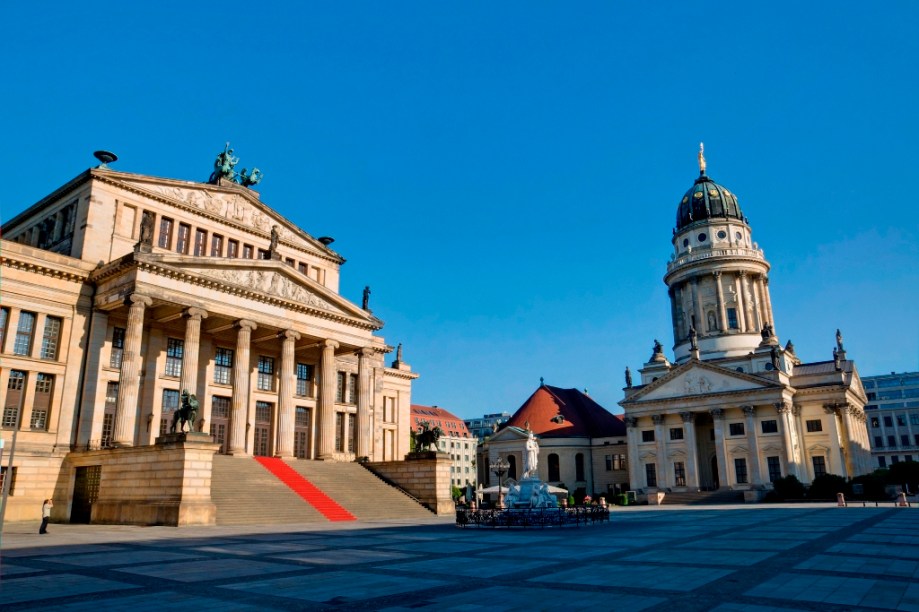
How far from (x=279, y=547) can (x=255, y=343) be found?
27567 mm

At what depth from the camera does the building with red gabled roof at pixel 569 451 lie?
82.3 meters

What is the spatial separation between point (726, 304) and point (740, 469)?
21.9 m

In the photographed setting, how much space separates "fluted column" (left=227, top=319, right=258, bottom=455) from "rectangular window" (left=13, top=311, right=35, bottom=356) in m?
10.7

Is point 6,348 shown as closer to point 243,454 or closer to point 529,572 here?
point 243,454

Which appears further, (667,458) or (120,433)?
(667,458)

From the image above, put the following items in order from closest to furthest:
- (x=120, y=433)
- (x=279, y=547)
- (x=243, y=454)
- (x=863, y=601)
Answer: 1. (x=863, y=601)
2. (x=279, y=547)
3. (x=120, y=433)
4. (x=243, y=454)

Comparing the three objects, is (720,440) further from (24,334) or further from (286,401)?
(24,334)

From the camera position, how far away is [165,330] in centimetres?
4019

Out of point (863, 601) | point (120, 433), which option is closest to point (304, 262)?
point (120, 433)

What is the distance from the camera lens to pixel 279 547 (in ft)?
61.5

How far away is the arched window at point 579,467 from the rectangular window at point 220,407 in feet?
172

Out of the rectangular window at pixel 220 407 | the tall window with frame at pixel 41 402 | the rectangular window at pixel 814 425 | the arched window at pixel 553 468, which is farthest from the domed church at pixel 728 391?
the tall window with frame at pixel 41 402

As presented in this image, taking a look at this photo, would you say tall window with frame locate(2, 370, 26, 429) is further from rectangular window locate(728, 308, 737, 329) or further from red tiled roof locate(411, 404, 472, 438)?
red tiled roof locate(411, 404, 472, 438)

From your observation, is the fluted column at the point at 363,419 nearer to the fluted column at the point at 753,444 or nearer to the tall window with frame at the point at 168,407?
the tall window with frame at the point at 168,407
